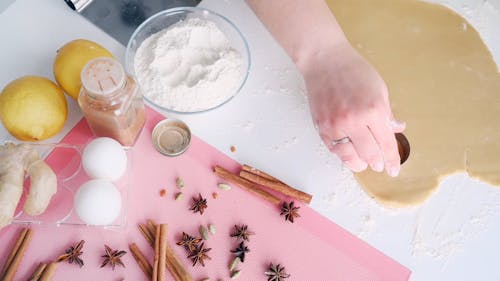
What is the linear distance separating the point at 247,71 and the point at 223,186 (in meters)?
0.28

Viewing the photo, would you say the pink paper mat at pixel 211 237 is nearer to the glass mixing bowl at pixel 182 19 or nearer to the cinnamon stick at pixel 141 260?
the cinnamon stick at pixel 141 260

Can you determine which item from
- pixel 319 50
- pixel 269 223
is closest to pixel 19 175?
pixel 269 223

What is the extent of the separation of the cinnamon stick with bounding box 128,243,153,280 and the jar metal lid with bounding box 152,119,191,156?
0.21 meters

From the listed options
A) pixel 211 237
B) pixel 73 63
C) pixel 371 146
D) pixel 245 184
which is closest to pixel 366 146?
pixel 371 146

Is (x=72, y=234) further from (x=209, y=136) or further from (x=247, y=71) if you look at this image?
(x=247, y=71)

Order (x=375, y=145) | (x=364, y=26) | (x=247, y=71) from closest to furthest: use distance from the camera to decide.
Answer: (x=375, y=145), (x=247, y=71), (x=364, y=26)

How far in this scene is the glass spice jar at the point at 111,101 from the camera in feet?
2.49

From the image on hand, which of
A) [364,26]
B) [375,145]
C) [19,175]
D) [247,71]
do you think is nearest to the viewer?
[19,175]

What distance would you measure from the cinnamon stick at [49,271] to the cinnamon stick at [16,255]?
6 centimetres

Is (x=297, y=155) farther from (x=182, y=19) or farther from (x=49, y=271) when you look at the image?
(x=49, y=271)

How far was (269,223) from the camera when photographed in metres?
0.94

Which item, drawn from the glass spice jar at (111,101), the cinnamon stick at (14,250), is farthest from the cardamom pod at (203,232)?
the cinnamon stick at (14,250)

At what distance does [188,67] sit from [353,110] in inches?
14.7

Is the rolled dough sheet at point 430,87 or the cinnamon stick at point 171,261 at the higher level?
the cinnamon stick at point 171,261
